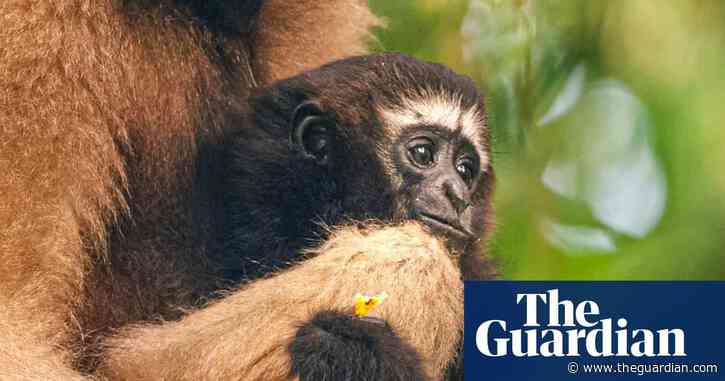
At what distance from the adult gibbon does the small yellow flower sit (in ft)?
0.09

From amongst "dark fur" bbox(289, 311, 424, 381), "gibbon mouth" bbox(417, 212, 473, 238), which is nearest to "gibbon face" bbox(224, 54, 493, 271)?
"gibbon mouth" bbox(417, 212, 473, 238)

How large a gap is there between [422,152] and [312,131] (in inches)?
10.4

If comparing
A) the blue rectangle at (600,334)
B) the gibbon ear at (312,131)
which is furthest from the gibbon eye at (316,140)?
the blue rectangle at (600,334)

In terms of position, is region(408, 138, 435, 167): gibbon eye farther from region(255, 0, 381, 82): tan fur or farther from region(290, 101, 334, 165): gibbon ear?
region(255, 0, 381, 82): tan fur

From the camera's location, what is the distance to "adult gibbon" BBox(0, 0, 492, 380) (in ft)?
8.14

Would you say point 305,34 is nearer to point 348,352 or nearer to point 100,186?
point 100,186

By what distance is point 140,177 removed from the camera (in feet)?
8.83

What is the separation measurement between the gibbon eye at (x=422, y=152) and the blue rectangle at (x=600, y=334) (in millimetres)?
297

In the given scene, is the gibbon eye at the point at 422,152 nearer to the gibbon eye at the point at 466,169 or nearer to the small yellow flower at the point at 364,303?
the gibbon eye at the point at 466,169

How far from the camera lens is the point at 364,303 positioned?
2.48 m

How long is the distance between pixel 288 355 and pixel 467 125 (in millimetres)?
824

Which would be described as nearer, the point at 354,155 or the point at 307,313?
the point at 307,313

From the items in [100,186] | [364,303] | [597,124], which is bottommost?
[364,303]

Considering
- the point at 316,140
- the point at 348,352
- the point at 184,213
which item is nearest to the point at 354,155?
the point at 316,140
